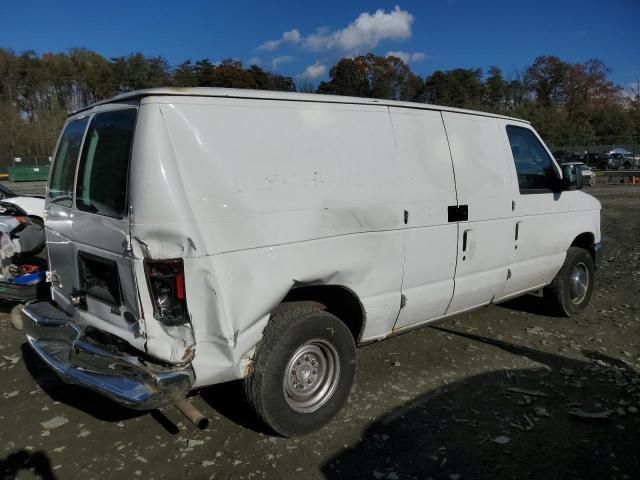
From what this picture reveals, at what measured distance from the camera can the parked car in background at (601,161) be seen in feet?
127

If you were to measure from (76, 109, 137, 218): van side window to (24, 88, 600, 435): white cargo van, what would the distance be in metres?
0.02

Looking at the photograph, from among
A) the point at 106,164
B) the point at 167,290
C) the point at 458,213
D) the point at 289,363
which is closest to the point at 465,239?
the point at 458,213

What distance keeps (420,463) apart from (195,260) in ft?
6.08

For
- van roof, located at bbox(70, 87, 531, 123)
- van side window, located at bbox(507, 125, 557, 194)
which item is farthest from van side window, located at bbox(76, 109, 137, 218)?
van side window, located at bbox(507, 125, 557, 194)

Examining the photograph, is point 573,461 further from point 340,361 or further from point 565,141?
point 565,141

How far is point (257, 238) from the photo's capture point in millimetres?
2975

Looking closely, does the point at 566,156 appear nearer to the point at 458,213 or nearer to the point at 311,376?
the point at 458,213

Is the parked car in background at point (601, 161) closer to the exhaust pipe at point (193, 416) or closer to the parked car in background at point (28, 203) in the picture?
the parked car in background at point (28, 203)

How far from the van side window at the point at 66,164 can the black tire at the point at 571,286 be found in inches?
192

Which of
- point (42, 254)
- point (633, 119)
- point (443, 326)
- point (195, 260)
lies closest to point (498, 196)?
point (443, 326)

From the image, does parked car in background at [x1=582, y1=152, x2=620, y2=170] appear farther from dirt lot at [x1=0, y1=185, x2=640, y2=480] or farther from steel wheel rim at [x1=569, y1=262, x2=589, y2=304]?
dirt lot at [x1=0, y1=185, x2=640, y2=480]

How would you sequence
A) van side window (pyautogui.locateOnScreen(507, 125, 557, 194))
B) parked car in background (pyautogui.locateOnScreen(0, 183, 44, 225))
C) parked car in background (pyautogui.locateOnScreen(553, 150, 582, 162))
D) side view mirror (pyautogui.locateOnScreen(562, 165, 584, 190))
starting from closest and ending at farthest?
van side window (pyautogui.locateOnScreen(507, 125, 557, 194)), side view mirror (pyautogui.locateOnScreen(562, 165, 584, 190)), parked car in background (pyautogui.locateOnScreen(0, 183, 44, 225)), parked car in background (pyautogui.locateOnScreen(553, 150, 582, 162))

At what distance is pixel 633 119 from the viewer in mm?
59062

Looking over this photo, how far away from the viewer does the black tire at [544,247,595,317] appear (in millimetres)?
5578
